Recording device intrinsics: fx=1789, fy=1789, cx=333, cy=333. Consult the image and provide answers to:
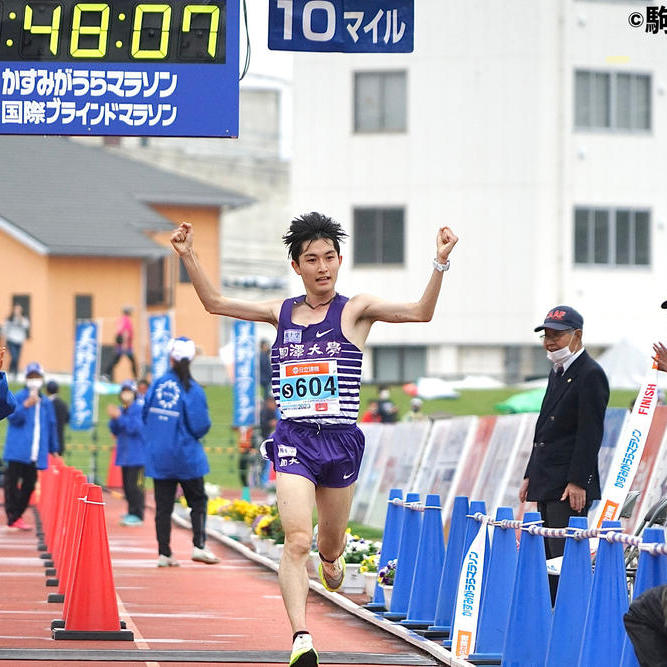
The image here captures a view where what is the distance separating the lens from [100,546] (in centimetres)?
1105

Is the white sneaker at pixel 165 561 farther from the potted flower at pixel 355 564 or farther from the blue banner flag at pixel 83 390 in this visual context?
the blue banner flag at pixel 83 390

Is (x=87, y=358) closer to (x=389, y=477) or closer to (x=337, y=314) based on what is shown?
(x=389, y=477)

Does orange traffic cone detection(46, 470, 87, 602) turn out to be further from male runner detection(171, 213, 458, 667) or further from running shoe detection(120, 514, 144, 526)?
running shoe detection(120, 514, 144, 526)

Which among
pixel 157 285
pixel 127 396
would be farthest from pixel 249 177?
pixel 127 396

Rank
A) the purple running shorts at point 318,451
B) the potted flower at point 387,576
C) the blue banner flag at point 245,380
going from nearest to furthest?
the purple running shorts at point 318,451 < the potted flower at point 387,576 < the blue banner flag at point 245,380

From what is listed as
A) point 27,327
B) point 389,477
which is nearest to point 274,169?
point 27,327

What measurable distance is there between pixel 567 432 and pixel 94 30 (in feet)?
12.8

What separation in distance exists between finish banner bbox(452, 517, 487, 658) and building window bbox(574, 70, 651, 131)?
132ft

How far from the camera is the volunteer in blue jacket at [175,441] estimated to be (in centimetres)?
1641

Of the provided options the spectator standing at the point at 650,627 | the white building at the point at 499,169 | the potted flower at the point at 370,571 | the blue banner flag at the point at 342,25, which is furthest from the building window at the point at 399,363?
the spectator standing at the point at 650,627

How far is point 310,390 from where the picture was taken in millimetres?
9055

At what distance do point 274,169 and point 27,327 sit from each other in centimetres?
2985

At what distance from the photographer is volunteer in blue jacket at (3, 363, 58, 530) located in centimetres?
2211

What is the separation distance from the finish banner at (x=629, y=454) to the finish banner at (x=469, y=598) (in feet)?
4.46
